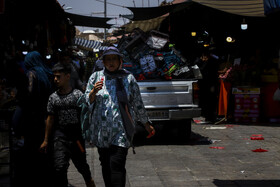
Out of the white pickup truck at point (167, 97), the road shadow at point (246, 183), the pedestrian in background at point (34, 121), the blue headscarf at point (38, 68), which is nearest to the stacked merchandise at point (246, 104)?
the white pickup truck at point (167, 97)

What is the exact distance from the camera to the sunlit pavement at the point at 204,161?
6.33 m

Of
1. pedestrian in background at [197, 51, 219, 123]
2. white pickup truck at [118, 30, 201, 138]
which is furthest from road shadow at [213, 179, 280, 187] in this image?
pedestrian in background at [197, 51, 219, 123]

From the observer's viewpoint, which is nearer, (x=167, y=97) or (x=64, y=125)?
(x=64, y=125)

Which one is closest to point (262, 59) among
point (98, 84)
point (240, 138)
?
point (240, 138)

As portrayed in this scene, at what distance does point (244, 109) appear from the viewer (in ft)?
42.9

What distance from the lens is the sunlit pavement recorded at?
249 inches

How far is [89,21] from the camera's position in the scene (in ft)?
60.5

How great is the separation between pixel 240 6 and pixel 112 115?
29.6ft

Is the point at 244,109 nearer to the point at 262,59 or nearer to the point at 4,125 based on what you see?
the point at 262,59

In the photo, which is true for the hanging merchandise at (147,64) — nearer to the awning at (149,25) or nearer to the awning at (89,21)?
the awning at (149,25)

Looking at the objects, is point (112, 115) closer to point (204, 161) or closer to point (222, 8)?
point (204, 161)

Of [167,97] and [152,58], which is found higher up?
[152,58]

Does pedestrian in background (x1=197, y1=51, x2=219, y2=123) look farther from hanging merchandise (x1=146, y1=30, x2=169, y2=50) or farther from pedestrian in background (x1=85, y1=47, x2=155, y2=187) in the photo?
pedestrian in background (x1=85, y1=47, x2=155, y2=187)

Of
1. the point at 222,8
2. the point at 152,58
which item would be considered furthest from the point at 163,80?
the point at 222,8
